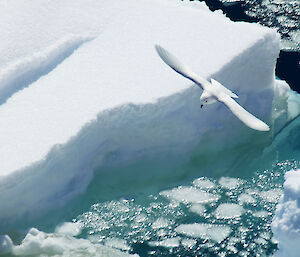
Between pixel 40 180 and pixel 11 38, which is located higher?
pixel 11 38

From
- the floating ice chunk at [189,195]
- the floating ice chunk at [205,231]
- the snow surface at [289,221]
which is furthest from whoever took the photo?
the floating ice chunk at [189,195]

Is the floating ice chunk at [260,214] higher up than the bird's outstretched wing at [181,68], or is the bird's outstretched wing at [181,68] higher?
the bird's outstretched wing at [181,68]

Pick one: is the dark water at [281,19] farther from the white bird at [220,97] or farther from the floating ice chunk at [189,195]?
the white bird at [220,97]

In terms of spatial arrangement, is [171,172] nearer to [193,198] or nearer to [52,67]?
[193,198]

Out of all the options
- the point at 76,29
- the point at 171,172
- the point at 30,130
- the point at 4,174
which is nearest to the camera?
the point at 4,174

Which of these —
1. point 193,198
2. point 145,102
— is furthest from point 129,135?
point 193,198

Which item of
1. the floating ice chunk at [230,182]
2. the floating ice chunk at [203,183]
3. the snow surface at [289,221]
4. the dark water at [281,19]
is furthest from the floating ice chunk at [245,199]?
the dark water at [281,19]
